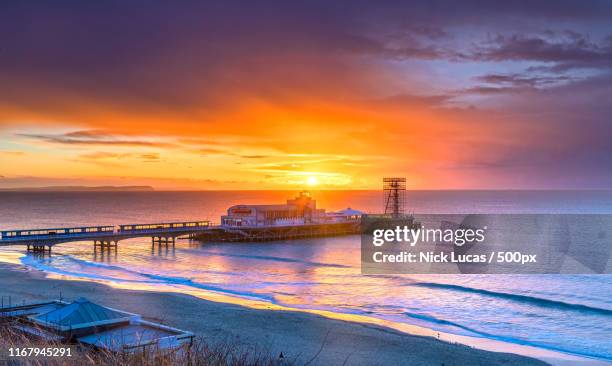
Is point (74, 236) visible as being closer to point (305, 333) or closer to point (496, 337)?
point (305, 333)

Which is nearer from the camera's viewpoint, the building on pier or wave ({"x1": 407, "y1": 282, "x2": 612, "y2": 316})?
wave ({"x1": 407, "y1": 282, "x2": 612, "y2": 316})

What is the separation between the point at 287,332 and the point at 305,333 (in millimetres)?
847

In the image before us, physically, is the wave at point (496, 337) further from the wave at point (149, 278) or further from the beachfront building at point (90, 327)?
the beachfront building at point (90, 327)

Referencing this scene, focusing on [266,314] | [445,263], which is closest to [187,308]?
[266,314]

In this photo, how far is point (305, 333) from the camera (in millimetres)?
24797

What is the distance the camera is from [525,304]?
35.0 meters

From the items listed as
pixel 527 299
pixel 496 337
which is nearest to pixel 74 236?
pixel 527 299

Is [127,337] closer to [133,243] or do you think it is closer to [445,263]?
[445,263]

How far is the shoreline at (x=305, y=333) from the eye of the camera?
2161cm

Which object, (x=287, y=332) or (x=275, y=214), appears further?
(x=275, y=214)

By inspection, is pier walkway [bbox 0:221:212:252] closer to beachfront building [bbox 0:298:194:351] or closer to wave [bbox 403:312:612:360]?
beachfront building [bbox 0:298:194:351]

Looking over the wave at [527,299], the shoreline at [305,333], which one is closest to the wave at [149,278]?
the shoreline at [305,333]

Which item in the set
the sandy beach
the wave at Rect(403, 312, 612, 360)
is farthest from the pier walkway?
the wave at Rect(403, 312, 612, 360)

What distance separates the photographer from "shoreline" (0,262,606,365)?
21609 mm
